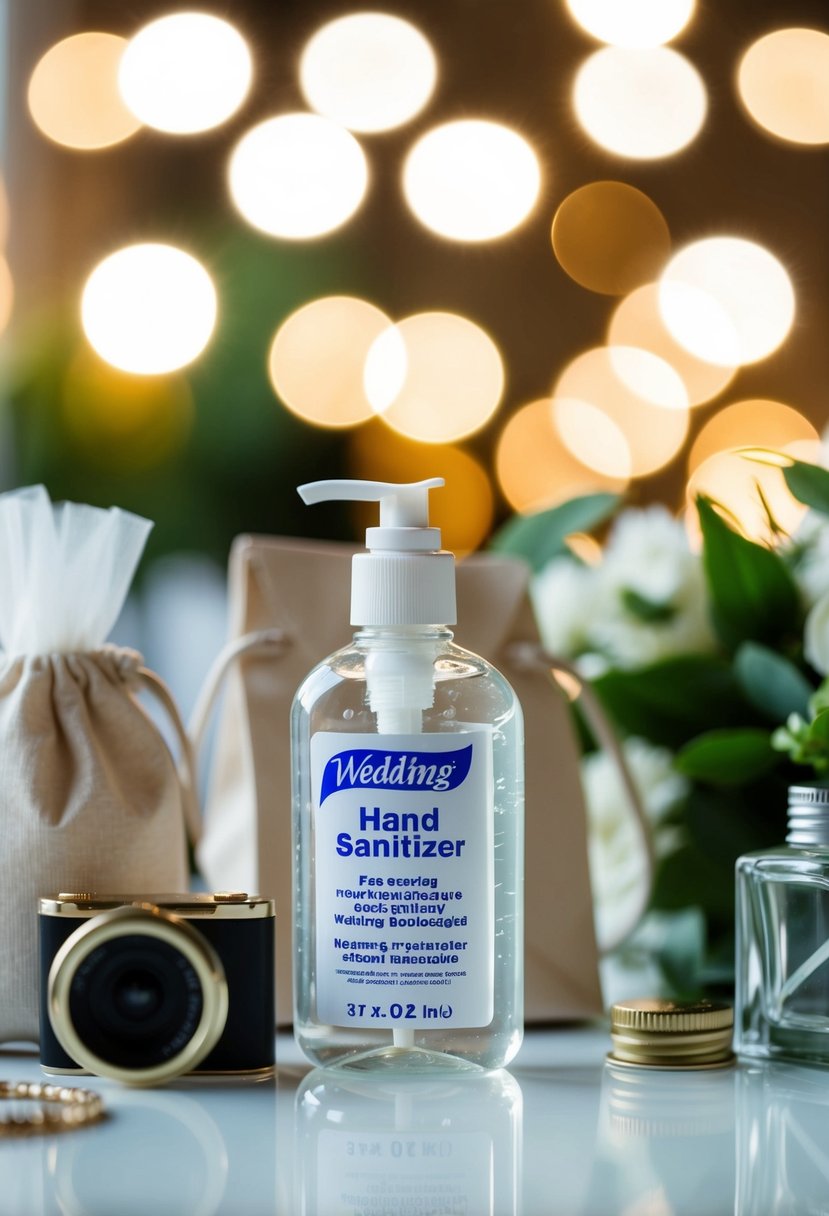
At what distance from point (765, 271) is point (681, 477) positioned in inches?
10.0

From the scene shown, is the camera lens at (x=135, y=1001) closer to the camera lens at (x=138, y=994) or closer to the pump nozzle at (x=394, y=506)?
the camera lens at (x=138, y=994)

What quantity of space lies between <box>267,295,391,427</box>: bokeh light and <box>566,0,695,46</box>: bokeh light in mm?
334

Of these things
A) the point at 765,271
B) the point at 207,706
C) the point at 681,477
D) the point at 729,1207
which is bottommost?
the point at 729,1207

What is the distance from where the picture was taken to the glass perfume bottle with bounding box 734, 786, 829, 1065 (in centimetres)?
54

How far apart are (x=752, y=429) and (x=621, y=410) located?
0.13m

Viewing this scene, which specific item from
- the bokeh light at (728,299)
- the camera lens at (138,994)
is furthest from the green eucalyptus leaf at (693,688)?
the bokeh light at (728,299)

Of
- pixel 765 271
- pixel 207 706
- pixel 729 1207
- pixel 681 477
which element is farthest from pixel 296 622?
pixel 681 477

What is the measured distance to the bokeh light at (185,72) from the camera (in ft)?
3.86

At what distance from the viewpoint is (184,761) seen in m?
0.62

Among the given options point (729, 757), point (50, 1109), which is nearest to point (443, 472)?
point (729, 757)

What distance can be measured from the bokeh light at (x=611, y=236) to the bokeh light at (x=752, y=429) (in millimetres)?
150

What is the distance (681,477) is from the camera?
52.4 inches

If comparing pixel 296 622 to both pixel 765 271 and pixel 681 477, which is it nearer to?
pixel 765 271

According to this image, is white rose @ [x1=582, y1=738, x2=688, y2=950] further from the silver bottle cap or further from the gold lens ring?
the gold lens ring
